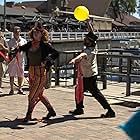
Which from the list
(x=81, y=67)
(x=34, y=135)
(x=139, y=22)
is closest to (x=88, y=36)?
(x=81, y=67)

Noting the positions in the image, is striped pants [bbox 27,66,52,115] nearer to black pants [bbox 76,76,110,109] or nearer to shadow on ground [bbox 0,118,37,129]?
shadow on ground [bbox 0,118,37,129]

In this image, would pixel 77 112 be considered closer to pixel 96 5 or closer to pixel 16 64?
pixel 16 64

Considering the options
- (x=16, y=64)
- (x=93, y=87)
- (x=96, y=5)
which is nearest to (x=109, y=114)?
(x=93, y=87)

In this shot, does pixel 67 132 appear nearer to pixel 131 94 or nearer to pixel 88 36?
pixel 88 36

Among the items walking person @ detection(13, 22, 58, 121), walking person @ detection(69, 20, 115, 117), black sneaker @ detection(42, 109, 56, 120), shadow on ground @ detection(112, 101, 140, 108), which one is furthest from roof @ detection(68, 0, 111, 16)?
walking person @ detection(13, 22, 58, 121)

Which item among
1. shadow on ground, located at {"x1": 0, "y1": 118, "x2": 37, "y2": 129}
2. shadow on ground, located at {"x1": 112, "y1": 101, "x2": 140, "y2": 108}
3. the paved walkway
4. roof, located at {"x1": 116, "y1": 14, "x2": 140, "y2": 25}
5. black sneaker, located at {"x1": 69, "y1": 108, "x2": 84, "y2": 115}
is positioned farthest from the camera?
roof, located at {"x1": 116, "y1": 14, "x2": 140, "y2": 25}

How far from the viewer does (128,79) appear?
396 inches

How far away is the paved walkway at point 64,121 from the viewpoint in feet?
20.7

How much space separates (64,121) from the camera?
7281mm

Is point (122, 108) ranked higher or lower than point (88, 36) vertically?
lower

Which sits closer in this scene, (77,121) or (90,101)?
(77,121)

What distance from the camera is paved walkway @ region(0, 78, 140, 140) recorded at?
6316 mm

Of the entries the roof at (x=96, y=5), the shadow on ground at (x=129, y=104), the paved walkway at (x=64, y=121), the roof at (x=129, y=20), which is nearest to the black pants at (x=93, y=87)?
the paved walkway at (x=64, y=121)

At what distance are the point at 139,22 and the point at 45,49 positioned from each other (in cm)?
10434
